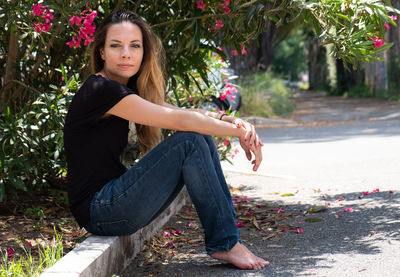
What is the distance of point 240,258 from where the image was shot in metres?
3.02

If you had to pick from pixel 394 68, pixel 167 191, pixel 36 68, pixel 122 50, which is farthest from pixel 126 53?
pixel 394 68

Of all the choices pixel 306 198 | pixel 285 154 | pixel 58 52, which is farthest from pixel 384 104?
pixel 58 52

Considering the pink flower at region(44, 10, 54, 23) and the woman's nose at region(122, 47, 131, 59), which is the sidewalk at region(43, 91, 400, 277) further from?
the pink flower at region(44, 10, 54, 23)

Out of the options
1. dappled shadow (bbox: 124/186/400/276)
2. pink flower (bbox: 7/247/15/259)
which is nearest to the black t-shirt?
pink flower (bbox: 7/247/15/259)

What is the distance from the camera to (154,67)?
11.0ft

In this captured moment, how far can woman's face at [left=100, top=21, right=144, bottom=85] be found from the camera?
320 centimetres

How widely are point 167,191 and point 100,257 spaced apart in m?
0.48

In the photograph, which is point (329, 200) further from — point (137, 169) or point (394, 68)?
point (394, 68)

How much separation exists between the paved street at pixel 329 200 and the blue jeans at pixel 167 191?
Result: 273 mm

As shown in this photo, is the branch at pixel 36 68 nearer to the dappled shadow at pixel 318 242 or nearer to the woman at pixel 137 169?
the woman at pixel 137 169

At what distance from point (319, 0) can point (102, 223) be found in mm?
1885

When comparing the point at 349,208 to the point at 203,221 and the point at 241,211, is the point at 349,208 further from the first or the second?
the point at 203,221

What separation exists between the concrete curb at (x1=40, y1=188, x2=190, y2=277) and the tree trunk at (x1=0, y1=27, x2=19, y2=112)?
5.09 feet

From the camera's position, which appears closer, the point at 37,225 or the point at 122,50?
the point at 122,50
